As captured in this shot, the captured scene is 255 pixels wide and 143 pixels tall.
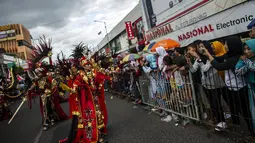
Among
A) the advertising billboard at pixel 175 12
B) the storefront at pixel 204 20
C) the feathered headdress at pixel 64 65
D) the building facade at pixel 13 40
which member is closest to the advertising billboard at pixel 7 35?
the building facade at pixel 13 40

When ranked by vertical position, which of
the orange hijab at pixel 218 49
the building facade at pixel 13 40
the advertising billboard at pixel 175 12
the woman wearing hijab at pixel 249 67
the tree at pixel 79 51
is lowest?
the woman wearing hijab at pixel 249 67

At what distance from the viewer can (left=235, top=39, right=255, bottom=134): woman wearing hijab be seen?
2.80m

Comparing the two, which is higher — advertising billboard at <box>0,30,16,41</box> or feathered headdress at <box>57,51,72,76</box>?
advertising billboard at <box>0,30,16,41</box>

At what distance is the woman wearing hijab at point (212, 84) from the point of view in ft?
12.1

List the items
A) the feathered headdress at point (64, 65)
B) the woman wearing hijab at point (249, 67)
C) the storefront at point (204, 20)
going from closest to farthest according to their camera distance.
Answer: the woman wearing hijab at point (249, 67) < the feathered headdress at point (64, 65) < the storefront at point (204, 20)

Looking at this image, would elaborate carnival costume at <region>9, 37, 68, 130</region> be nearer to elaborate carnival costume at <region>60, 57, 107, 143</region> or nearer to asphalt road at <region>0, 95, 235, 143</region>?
asphalt road at <region>0, 95, 235, 143</region>

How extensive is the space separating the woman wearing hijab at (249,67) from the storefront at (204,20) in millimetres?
5816

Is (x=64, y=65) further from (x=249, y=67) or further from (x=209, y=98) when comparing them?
(x=249, y=67)

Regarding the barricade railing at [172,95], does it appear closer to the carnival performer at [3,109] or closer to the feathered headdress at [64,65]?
the feathered headdress at [64,65]

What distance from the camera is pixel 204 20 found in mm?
10141

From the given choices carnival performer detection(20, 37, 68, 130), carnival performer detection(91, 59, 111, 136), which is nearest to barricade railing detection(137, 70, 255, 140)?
carnival performer detection(91, 59, 111, 136)

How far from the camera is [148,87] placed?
6.14 metres

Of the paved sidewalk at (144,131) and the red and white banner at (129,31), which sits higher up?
the red and white banner at (129,31)

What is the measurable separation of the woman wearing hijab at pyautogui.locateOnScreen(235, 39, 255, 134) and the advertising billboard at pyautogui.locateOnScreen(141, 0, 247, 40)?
245 inches
